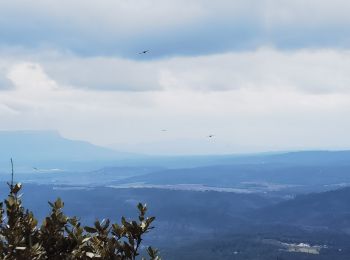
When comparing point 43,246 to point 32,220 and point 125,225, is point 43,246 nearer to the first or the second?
point 32,220

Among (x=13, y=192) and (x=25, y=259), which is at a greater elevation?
(x=13, y=192)

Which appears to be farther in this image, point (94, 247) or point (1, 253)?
point (94, 247)

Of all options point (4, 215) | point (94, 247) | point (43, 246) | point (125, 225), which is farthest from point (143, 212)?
point (4, 215)

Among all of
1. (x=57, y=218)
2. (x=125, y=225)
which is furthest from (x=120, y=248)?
(x=57, y=218)

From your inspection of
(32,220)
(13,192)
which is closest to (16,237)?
(32,220)

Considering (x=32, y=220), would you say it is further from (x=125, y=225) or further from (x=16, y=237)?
(x=125, y=225)

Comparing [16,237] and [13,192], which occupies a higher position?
[13,192]
